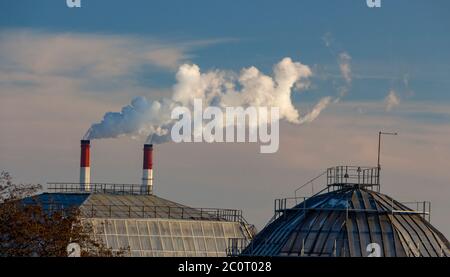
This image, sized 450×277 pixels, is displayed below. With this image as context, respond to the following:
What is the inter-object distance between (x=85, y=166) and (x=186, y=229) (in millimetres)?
10985

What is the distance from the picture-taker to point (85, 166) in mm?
113562

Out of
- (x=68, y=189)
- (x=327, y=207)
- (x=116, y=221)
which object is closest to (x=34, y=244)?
(x=327, y=207)

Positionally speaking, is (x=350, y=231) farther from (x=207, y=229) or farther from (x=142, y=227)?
(x=207, y=229)

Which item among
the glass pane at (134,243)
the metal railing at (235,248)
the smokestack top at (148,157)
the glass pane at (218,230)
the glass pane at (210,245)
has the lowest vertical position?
the glass pane at (210,245)

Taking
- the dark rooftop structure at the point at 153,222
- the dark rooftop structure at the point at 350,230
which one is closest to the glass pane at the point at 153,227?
the dark rooftop structure at the point at 153,222

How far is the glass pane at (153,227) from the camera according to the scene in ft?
359

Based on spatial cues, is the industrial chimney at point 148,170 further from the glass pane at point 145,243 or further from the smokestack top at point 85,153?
the glass pane at point 145,243

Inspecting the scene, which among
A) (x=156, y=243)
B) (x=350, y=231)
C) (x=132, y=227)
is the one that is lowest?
(x=156, y=243)

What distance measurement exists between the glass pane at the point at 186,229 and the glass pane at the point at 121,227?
6861 mm

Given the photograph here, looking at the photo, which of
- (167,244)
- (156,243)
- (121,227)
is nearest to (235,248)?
(121,227)

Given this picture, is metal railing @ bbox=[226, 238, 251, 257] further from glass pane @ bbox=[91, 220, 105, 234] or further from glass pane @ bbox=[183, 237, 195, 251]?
glass pane @ bbox=[183, 237, 195, 251]
